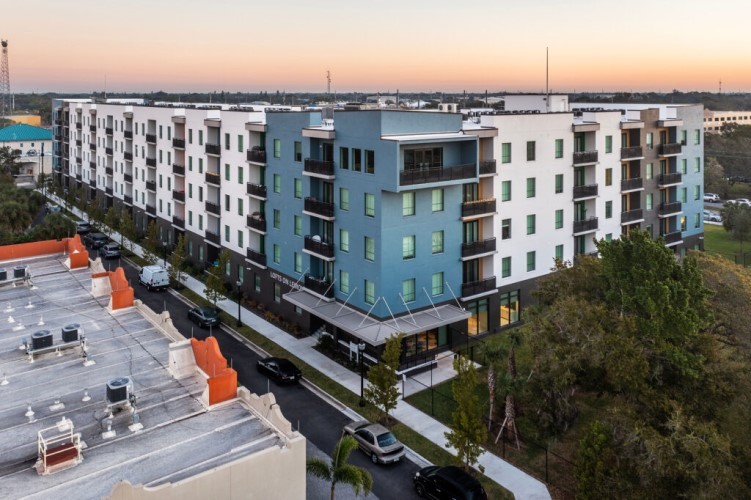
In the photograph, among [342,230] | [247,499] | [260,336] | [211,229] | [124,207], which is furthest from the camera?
[124,207]

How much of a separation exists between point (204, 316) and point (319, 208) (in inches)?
551

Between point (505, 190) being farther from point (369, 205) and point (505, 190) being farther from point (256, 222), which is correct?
point (256, 222)

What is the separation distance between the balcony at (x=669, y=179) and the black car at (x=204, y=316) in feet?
145

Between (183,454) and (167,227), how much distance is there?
185 ft

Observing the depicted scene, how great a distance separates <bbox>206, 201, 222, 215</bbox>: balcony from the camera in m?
60.6

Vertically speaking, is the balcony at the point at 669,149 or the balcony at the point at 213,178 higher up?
the balcony at the point at 669,149

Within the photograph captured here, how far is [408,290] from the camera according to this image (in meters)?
42.5

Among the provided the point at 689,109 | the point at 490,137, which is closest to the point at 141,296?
the point at 490,137

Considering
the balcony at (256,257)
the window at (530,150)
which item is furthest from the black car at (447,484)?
the balcony at (256,257)

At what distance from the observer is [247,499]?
19.4 metres

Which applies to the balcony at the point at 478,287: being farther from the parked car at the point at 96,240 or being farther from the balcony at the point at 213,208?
the parked car at the point at 96,240

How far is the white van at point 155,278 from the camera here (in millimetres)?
59969

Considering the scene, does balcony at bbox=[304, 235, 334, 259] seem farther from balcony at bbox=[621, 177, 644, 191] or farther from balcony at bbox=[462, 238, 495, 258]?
balcony at bbox=[621, 177, 644, 191]

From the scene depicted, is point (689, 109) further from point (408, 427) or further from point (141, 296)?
point (141, 296)
